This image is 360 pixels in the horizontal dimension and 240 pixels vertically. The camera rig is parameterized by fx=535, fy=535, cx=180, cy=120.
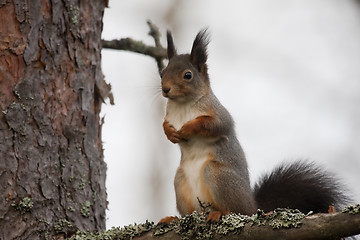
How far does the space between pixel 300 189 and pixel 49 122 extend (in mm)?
1272

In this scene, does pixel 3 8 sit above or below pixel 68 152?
above

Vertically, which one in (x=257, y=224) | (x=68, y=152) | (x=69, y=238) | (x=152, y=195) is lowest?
(x=257, y=224)

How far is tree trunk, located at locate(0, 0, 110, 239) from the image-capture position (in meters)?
2.33

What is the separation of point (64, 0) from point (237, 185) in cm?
126

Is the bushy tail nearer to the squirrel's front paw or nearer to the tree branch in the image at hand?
the squirrel's front paw

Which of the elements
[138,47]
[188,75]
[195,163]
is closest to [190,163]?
[195,163]

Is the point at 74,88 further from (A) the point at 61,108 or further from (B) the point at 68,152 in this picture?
(B) the point at 68,152

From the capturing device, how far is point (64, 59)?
8.73ft

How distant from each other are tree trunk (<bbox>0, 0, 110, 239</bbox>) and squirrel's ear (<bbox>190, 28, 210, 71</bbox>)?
520 mm

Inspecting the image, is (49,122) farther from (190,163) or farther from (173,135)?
(190,163)

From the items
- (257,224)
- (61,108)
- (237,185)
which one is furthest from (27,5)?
(257,224)

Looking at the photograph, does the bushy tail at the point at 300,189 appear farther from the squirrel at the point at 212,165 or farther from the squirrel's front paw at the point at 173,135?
the squirrel's front paw at the point at 173,135

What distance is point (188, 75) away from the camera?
2.73 metres

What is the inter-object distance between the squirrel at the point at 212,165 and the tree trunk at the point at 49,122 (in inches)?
16.0
